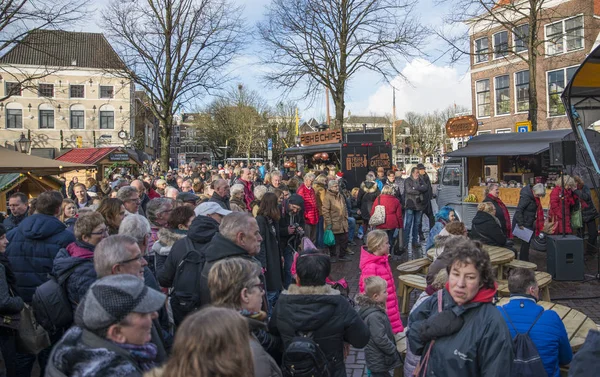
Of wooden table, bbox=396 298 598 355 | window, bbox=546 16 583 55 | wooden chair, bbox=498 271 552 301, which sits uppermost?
window, bbox=546 16 583 55

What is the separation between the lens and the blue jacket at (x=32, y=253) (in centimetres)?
431

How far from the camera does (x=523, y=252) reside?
29.6 feet

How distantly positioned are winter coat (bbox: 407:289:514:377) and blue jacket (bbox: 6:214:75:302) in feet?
11.0

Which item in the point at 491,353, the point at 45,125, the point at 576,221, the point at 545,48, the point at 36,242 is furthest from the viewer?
the point at 45,125

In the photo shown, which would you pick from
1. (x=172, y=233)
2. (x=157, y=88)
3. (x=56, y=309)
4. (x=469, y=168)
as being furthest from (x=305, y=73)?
(x=56, y=309)

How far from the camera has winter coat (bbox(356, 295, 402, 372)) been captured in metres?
3.69

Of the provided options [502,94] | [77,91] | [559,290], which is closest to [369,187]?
[559,290]

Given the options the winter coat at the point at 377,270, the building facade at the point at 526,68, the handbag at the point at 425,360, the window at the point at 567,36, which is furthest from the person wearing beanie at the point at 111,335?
the window at the point at 567,36

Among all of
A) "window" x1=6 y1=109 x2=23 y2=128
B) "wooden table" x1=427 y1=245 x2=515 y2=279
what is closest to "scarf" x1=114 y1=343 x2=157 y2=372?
"wooden table" x1=427 y1=245 x2=515 y2=279

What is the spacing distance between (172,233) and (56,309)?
1.37 meters

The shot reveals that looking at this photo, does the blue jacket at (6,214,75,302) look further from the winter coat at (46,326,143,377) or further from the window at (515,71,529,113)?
the window at (515,71,529,113)

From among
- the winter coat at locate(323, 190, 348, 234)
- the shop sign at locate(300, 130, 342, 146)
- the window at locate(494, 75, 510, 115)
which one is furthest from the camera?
the window at locate(494, 75, 510, 115)

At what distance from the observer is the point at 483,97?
31641mm

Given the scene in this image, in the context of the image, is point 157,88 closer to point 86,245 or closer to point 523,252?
point 523,252
